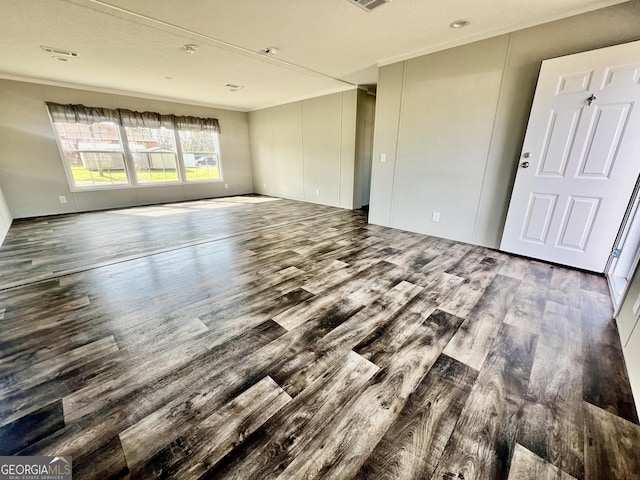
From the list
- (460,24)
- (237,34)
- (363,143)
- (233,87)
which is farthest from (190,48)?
(363,143)

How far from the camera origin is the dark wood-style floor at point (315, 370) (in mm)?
1014

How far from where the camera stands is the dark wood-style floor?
1014 millimetres

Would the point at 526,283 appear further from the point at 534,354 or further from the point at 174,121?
the point at 174,121

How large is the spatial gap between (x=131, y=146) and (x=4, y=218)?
253cm

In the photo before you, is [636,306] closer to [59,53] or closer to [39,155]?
[59,53]

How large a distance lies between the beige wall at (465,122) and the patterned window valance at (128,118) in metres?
4.83

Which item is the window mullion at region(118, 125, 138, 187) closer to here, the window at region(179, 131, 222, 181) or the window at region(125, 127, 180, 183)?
the window at region(125, 127, 180, 183)

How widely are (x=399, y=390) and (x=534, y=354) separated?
0.93 meters

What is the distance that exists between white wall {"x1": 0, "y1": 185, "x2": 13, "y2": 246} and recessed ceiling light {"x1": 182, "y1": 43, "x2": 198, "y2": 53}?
355cm

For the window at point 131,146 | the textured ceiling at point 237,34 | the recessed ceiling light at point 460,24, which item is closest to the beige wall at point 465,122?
the textured ceiling at point 237,34

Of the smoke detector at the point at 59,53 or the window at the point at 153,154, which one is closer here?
the smoke detector at the point at 59,53

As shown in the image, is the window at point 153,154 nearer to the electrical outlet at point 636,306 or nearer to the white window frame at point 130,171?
the white window frame at point 130,171

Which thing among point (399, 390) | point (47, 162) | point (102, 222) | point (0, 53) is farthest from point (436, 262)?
point (47, 162)

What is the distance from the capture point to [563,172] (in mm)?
2572
